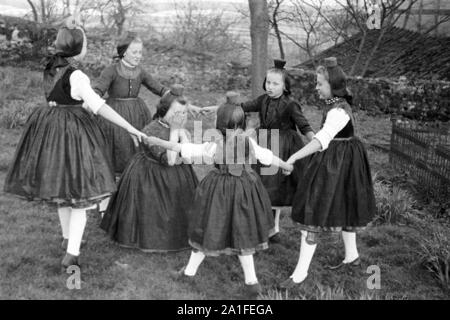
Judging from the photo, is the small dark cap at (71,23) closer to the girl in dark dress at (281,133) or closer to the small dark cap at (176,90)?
the small dark cap at (176,90)

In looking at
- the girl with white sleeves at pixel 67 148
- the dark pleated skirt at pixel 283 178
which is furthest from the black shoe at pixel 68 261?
the dark pleated skirt at pixel 283 178

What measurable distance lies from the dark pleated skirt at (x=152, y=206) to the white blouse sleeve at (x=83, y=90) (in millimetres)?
742

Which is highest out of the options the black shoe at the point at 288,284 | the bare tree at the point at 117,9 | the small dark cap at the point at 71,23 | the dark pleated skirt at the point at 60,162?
the bare tree at the point at 117,9

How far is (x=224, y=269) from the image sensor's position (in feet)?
15.1

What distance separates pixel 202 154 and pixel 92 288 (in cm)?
139

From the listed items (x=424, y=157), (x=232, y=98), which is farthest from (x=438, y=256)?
(x=424, y=157)

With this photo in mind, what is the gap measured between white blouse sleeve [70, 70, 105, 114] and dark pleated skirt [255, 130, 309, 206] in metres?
1.67

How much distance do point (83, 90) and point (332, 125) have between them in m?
1.98

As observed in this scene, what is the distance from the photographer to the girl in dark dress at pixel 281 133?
4.84 meters

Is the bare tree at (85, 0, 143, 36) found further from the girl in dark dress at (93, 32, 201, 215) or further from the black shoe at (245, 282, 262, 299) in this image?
the black shoe at (245, 282, 262, 299)

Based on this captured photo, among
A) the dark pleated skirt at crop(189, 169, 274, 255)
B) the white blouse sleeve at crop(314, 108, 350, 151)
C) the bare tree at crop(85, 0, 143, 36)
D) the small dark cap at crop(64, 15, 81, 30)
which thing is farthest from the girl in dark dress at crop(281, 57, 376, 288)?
the bare tree at crop(85, 0, 143, 36)

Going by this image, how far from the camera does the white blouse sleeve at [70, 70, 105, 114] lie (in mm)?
4094

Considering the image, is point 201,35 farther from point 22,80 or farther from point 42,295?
point 42,295
